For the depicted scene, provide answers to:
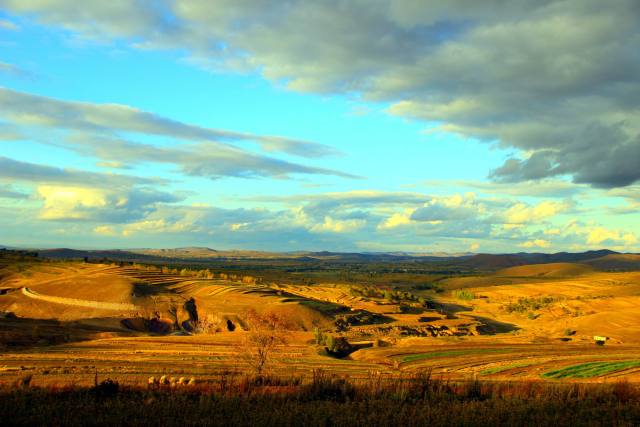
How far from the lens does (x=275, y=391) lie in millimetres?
15102

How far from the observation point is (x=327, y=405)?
45.2ft

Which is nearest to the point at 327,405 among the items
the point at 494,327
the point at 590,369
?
the point at 590,369

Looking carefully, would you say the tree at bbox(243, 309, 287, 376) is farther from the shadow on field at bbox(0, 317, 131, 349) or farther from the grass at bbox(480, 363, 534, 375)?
the shadow on field at bbox(0, 317, 131, 349)

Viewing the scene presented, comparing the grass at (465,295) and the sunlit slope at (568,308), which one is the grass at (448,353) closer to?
the sunlit slope at (568,308)

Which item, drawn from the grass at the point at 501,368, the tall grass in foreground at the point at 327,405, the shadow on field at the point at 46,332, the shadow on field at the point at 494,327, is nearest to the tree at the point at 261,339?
the grass at the point at 501,368

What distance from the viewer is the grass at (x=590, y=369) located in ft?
106

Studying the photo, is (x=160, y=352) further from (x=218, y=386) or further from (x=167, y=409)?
(x=167, y=409)

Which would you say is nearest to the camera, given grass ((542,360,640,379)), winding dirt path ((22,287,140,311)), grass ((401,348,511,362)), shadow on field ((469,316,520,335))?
grass ((542,360,640,379))

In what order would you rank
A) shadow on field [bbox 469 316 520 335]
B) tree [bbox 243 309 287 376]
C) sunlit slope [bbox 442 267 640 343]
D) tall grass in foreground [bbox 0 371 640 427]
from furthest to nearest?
1. shadow on field [bbox 469 316 520 335]
2. sunlit slope [bbox 442 267 640 343]
3. tree [bbox 243 309 287 376]
4. tall grass in foreground [bbox 0 371 640 427]

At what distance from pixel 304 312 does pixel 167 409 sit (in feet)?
185

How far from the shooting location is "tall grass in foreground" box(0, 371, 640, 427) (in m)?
12.2

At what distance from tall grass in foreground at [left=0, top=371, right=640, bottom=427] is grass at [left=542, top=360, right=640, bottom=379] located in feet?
56.2

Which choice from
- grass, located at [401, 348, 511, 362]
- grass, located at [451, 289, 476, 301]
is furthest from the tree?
grass, located at [451, 289, 476, 301]

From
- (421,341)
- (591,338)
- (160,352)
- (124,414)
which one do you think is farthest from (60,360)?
(591,338)
